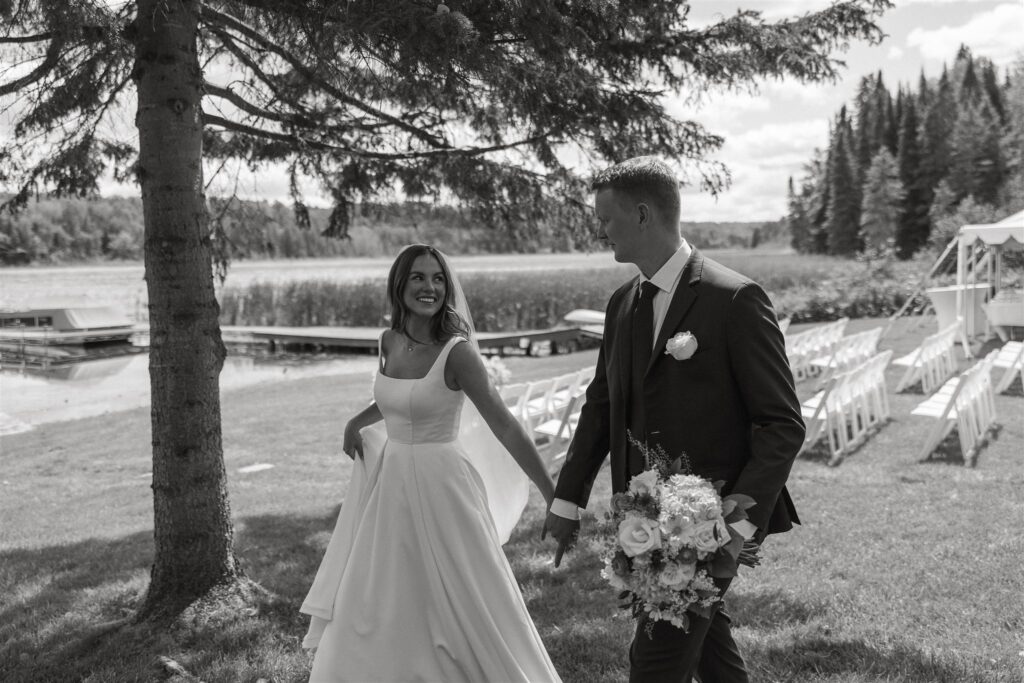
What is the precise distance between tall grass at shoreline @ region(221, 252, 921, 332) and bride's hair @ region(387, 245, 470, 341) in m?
23.7

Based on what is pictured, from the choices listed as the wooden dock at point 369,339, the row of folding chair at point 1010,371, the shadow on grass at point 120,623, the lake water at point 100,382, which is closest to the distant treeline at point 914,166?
the wooden dock at point 369,339

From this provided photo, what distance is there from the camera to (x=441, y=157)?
562cm

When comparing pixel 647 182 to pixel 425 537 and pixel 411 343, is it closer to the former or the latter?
pixel 411 343

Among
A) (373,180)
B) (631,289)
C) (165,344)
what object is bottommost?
(165,344)

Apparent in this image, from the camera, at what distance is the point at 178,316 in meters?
4.32

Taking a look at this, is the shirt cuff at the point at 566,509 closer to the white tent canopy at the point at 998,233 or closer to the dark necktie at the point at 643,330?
the dark necktie at the point at 643,330

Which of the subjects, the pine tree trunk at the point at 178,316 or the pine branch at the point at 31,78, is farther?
the pine branch at the point at 31,78

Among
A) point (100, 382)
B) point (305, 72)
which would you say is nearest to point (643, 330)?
point (305, 72)

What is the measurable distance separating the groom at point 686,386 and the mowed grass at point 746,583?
1217mm

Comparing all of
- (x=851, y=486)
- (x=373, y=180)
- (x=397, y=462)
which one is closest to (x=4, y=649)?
(x=397, y=462)

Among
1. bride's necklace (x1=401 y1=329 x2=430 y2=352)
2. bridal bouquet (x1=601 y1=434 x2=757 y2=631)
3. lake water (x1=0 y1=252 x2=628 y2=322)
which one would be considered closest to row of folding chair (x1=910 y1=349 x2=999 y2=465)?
bride's necklace (x1=401 y1=329 x2=430 y2=352)

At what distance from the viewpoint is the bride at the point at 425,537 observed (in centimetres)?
324

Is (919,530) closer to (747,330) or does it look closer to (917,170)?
(747,330)

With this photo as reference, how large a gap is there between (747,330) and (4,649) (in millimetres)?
4196
